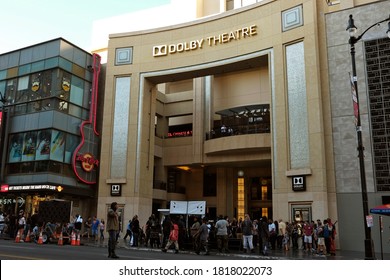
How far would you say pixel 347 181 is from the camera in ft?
80.2

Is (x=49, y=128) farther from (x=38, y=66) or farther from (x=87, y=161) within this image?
(x=38, y=66)

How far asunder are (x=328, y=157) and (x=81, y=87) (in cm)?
2155

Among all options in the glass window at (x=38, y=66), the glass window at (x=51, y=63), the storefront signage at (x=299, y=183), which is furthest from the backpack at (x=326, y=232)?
the glass window at (x=38, y=66)

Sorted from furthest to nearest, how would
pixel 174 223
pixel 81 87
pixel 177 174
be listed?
pixel 177 174, pixel 81 87, pixel 174 223

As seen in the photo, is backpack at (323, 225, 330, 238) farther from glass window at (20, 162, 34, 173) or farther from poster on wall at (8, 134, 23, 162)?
poster on wall at (8, 134, 23, 162)

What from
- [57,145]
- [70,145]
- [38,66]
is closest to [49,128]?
[57,145]

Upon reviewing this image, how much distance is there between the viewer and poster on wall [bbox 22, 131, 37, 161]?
33.0 meters

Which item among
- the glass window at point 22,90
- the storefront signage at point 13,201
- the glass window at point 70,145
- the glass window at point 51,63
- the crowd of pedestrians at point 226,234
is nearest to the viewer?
the crowd of pedestrians at point 226,234

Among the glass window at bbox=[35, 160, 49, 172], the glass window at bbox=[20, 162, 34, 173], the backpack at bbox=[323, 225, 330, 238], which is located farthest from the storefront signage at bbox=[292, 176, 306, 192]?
the glass window at bbox=[20, 162, 34, 173]

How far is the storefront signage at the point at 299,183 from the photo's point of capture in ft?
82.2

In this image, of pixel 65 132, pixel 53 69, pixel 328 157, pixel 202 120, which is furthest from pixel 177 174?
pixel 328 157

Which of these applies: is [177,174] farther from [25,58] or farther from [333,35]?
[333,35]

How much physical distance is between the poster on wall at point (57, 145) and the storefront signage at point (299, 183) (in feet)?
60.4

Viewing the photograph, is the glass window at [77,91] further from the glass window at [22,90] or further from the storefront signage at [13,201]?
the storefront signage at [13,201]
